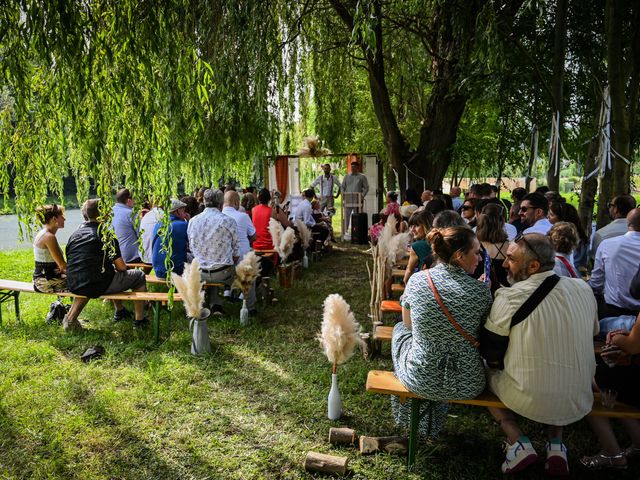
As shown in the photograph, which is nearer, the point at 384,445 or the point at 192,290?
the point at 384,445

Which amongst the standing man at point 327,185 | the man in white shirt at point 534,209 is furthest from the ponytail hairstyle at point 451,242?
the standing man at point 327,185

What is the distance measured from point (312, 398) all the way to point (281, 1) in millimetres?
6559

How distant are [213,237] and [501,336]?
401 cm

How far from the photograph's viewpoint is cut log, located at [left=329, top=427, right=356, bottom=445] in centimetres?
338

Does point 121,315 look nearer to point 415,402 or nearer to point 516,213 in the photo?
point 415,402

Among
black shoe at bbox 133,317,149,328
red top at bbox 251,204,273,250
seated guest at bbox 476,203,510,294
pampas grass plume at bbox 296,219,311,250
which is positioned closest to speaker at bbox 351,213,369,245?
pampas grass plume at bbox 296,219,311,250

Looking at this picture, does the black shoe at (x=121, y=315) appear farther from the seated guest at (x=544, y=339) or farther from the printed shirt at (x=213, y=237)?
the seated guest at (x=544, y=339)

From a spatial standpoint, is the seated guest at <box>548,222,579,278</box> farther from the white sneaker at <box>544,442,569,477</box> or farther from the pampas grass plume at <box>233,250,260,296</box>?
the pampas grass plume at <box>233,250,260,296</box>

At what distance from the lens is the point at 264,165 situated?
1433 cm

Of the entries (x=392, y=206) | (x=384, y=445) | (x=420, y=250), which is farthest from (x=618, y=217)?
(x=392, y=206)

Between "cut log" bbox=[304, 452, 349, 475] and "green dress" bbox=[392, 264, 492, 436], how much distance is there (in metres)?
0.62

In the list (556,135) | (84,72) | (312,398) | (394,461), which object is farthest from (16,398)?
(556,135)

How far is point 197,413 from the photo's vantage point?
3.87 meters

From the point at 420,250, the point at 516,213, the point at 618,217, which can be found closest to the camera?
the point at 420,250
